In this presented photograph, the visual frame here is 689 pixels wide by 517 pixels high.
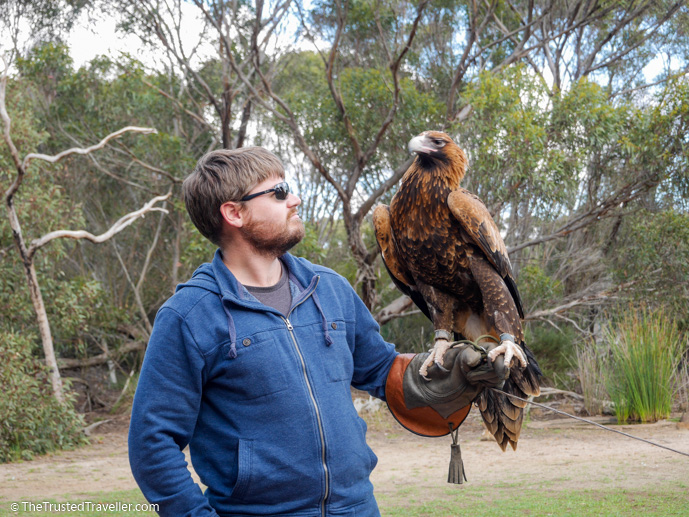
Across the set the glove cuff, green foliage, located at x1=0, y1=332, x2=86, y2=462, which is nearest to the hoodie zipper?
the glove cuff

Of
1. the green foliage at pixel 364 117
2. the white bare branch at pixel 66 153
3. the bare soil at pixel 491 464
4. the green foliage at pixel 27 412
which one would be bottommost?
the bare soil at pixel 491 464

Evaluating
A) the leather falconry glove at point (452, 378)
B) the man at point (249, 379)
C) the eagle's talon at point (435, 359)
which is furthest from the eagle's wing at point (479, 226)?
the man at point (249, 379)

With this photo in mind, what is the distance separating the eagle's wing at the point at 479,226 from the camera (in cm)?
276

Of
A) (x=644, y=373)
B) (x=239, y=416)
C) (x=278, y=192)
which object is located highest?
(x=278, y=192)

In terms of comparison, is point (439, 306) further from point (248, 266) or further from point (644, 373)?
point (644, 373)

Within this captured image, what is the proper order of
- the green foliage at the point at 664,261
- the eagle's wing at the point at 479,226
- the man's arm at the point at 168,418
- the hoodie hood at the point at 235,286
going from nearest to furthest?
the man's arm at the point at 168,418, the hoodie hood at the point at 235,286, the eagle's wing at the point at 479,226, the green foliage at the point at 664,261

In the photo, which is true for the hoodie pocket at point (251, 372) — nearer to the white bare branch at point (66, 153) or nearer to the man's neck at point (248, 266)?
the man's neck at point (248, 266)

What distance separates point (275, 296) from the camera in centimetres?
186

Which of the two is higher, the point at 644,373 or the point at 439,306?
the point at 439,306

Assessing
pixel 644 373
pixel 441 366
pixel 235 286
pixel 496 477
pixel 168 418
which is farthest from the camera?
pixel 644 373

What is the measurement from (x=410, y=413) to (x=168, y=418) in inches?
34.9

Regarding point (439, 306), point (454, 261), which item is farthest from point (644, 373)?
point (454, 261)

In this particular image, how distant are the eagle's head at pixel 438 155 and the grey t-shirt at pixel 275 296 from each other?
1363mm

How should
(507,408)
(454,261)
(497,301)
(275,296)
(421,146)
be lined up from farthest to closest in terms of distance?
(421,146)
(454,261)
(497,301)
(507,408)
(275,296)
